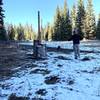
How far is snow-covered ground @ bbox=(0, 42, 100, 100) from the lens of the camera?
14617 mm

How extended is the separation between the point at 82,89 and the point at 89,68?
524 centimetres

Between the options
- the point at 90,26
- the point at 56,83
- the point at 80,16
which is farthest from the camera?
the point at 80,16

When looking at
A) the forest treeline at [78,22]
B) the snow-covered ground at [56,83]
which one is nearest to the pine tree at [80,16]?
the forest treeline at [78,22]

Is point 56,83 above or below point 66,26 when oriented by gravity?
below

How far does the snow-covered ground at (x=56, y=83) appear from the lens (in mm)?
14617

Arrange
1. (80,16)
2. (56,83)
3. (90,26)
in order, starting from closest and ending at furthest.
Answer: (56,83)
(90,26)
(80,16)

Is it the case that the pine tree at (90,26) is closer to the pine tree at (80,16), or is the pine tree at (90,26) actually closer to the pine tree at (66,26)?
the pine tree at (80,16)

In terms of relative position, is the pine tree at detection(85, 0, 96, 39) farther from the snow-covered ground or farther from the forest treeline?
the snow-covered ground

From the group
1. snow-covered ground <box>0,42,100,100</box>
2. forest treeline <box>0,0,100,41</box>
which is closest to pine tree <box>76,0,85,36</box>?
forest treeline <box>0,0,100,41</box>

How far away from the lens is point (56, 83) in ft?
54.3

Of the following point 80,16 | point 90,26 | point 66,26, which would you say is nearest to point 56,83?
point 90,26

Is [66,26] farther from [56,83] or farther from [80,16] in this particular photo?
[56,83]

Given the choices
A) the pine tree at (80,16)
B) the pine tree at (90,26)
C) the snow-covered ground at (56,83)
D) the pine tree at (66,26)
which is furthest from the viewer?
the pine tree at (66,26)

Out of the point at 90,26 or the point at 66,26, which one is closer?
the point at 90,26
